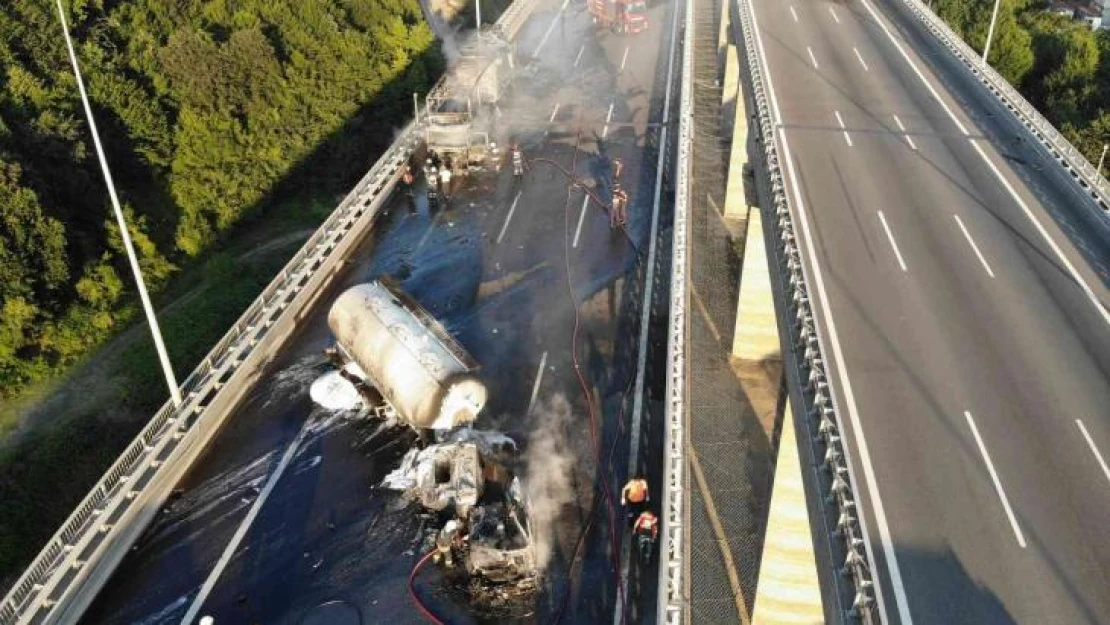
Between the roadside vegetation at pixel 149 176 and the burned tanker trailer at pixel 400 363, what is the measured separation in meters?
9.82

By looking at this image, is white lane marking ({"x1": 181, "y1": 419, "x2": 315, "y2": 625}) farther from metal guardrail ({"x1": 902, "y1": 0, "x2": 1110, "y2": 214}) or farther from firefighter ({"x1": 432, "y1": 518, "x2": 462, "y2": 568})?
metal guardrail ({"x1": 902, "y1": 0, "x2": 1110, "y2": 214})

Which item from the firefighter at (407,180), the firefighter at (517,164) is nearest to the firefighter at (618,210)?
the firefighter at (517,164)

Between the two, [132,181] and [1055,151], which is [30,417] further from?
[1055,151]

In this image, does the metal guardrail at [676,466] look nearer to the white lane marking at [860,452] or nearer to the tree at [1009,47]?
the white lane marking at [860,452]

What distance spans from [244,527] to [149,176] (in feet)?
90.7

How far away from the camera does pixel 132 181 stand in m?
39.3

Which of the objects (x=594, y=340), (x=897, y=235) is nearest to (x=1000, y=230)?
(x=897, y=235)

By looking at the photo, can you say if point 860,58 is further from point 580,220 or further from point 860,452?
point 860,452

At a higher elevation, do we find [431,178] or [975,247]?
[975,247]

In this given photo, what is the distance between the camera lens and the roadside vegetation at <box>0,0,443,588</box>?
27089mm

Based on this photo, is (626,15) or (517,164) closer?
(517,164)

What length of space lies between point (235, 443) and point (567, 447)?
28.7ft

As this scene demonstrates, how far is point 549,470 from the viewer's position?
66.8ft

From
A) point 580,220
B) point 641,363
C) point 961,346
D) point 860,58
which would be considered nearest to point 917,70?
point 860,58
